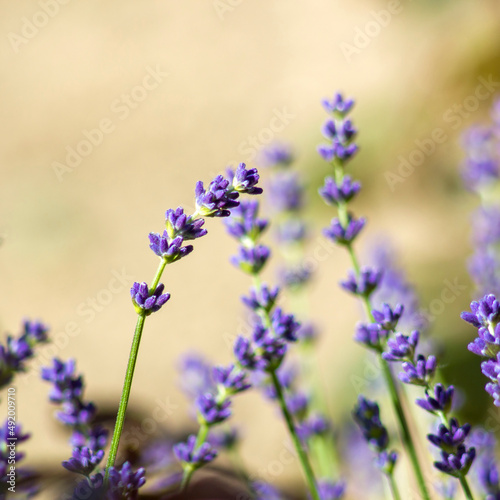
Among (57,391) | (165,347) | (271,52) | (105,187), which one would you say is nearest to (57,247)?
(105,187)

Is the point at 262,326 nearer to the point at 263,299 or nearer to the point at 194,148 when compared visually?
the point at 263,299

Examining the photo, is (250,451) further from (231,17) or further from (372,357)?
(231,17)

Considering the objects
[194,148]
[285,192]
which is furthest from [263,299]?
[194,148]

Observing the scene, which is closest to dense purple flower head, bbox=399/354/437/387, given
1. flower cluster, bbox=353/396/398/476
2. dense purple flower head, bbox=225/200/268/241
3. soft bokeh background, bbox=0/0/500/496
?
flower cluster, bbox=353/396/398/476

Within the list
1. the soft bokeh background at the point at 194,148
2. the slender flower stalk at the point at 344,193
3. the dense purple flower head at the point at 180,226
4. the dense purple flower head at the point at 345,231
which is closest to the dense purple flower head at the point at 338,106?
the slender flower stalk at the point at 344,193

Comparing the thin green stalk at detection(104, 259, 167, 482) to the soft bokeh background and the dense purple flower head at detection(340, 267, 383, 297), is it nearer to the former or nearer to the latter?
the dense purple flower head at detection(340, 267, 383, 297)

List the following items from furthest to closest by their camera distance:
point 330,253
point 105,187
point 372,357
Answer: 1. point 105,187
2. point 330,253
3. point 372,357
